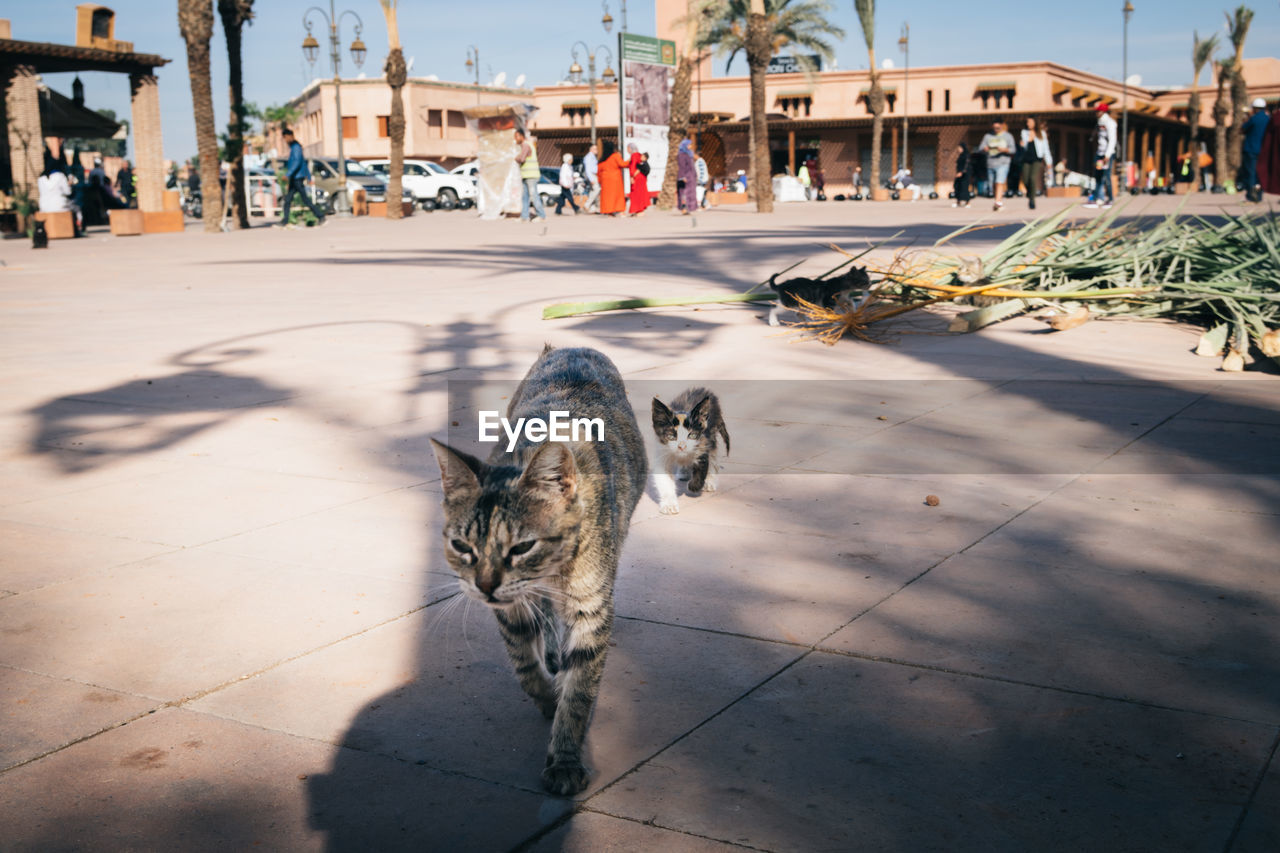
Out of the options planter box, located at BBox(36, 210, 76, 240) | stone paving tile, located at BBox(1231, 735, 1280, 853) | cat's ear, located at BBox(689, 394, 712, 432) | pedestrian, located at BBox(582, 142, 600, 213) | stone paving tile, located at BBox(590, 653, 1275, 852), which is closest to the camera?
stone paving tile, located at BBox(1231, 735, 1280, 853)

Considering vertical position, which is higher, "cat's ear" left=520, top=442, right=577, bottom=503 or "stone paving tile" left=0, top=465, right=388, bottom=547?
"cat's ear" left=520, top=442, right=577, bottom=503

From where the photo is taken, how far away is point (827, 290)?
32.4 feet

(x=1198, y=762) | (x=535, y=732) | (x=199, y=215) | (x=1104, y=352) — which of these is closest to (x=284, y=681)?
(x=535, y=732)

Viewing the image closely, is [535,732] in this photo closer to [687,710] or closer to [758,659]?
[687,710]

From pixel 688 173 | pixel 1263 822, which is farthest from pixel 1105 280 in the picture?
pixel 688 173

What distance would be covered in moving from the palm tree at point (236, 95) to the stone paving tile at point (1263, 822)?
30991 mm

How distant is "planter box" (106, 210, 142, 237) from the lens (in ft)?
93.4

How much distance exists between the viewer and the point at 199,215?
45.4m

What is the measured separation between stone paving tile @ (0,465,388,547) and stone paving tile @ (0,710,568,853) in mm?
1855

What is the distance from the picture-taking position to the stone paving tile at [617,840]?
8.04ft

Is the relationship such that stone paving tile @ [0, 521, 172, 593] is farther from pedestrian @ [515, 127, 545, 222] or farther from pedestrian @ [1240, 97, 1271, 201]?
pedestrian @ [1240, 97, 1271, 201]

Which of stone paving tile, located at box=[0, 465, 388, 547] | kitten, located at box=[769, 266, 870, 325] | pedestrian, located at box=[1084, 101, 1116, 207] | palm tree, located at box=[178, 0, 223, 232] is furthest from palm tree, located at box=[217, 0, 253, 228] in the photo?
stone paving tile, located at box=[0, 465, 388, 547]

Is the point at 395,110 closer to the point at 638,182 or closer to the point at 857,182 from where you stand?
the point at 638,182

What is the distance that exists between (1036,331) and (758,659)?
7524 mm
